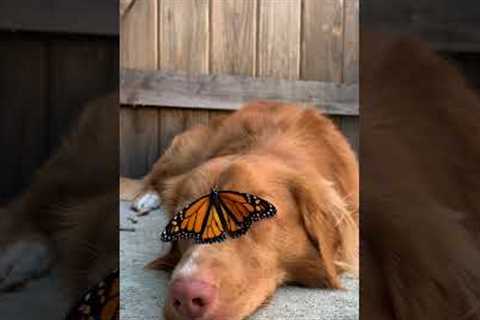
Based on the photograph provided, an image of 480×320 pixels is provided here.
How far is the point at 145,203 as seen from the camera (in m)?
0.81

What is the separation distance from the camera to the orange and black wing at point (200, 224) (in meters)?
0.53

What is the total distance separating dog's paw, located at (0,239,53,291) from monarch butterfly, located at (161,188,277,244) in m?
0.22

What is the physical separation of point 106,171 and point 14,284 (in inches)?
3.5

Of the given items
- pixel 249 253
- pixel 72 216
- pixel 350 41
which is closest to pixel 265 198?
pixel 249 253

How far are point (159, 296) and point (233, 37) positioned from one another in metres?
A: 0.37

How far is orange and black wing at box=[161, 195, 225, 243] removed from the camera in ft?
1.74

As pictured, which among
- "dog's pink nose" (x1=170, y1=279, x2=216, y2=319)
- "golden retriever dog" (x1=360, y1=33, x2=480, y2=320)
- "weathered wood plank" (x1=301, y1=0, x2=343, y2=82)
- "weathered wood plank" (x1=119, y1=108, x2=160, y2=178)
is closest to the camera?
"golden retriever dog" (x1=360, y1=33, x2=480, y2=320)

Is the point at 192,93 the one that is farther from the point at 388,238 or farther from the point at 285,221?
the point at 388,238

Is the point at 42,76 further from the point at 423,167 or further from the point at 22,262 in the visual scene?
the point at 423,167

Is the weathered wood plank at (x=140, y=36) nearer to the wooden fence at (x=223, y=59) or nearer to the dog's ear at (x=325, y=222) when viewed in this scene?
the wooden fence at (x=223, y=59)

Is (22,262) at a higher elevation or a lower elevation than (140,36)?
lower

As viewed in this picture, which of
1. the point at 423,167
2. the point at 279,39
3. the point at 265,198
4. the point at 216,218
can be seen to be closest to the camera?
the point at 423,167

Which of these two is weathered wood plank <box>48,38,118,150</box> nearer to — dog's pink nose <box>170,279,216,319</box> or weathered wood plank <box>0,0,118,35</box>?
weathered wood plank <box>0,0,118,35</box>

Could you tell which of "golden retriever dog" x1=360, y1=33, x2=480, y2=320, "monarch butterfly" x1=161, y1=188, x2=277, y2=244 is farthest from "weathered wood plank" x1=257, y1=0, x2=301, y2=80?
"golden retriever dog" x1=360, y1=33, x2=480, y2=320
